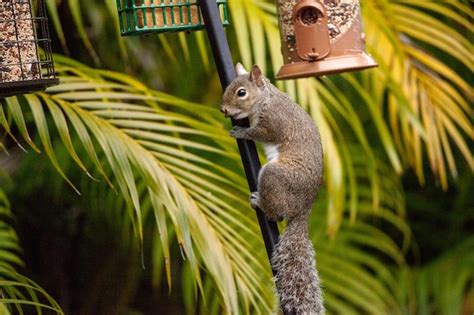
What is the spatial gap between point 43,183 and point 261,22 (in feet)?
4.20

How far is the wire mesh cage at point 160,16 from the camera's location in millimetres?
2660

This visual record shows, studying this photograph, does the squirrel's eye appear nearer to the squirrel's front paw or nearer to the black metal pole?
the squirrel's front paw

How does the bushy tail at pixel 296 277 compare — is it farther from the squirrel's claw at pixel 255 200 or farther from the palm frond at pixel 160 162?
the palm frond at pixel 160 162

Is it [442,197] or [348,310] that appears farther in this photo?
[442,197]

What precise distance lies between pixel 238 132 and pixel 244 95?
0.22 m

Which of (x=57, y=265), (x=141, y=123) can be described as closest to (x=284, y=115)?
(x=141, y=123)

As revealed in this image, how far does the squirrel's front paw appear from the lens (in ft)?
8.06

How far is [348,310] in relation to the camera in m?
4.12

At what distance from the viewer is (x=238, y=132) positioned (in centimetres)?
252

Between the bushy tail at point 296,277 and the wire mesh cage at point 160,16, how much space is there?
2.21 ft

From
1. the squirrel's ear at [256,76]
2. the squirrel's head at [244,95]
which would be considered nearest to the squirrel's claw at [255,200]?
the squirrel's head at [244,95]

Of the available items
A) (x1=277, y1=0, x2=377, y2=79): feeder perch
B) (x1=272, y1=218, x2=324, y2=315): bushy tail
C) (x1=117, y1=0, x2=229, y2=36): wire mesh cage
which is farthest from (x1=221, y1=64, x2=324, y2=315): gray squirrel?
(x1=117, y1=0, x2=229, y2=36): wire mesh cage

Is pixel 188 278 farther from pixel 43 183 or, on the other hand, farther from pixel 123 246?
pixel 43 183

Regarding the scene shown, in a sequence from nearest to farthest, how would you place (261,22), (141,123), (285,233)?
(285,233) → (141,123) → (261,22)
